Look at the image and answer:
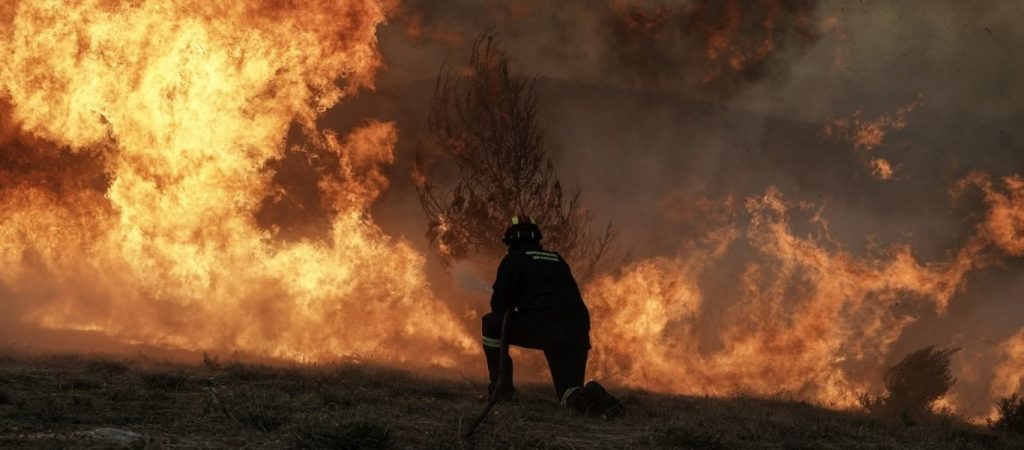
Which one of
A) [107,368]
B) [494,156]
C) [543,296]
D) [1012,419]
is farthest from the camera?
[494,156]

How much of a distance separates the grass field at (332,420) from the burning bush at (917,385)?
28.0 feet

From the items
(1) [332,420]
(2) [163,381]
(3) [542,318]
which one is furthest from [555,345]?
(2) [163,381]

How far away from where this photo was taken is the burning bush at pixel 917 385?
16766mm

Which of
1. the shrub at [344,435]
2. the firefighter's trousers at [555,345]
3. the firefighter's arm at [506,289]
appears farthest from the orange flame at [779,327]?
the shrub at [344,435]

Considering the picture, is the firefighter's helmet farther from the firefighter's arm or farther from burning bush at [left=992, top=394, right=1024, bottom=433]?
burning bush at [left=992, top=394, right=1024, bottom=433]

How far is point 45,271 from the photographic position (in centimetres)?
2230

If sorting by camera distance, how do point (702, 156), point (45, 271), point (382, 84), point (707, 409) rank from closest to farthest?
1. point (707, 409)
2. point (45, 271)
3. point (702, 156)
4. point (382, 84)

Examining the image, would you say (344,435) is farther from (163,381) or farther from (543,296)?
(543,296)

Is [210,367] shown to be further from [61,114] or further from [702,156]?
[702,156]

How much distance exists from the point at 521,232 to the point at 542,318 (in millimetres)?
1074

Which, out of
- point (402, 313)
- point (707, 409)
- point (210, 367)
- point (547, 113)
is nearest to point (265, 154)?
point (402, 313)

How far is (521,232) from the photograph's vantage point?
8758 millimetres

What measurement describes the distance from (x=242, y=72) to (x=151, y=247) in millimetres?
4775

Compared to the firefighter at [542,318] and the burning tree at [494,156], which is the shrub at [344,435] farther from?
the burning tree at [494,156]
